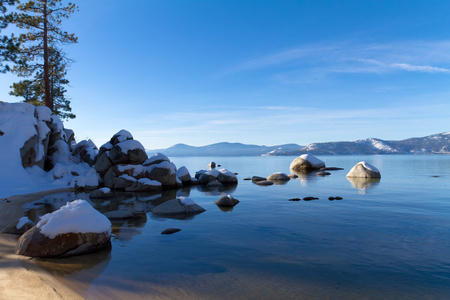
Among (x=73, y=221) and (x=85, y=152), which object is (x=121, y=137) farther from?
(x=73, y=221)

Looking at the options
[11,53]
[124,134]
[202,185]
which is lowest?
[202,185]

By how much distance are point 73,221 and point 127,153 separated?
54.1 ft

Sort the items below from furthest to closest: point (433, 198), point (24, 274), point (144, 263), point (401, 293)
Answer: point (433, 198) → point (144, 263) → point (24, 274) → point (401, 293)

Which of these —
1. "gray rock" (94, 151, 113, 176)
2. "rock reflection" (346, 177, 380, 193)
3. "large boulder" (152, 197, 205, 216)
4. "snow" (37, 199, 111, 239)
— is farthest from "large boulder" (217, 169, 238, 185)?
"snow" (37, 199, 111, 239)

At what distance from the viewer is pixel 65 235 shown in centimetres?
756

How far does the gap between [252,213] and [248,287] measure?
308 inches

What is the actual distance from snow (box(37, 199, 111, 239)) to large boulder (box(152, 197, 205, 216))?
16.4 feet

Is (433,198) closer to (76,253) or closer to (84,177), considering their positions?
(76,253)

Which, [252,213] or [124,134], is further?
[124,134]

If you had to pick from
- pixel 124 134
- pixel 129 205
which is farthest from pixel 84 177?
pixel 129 205

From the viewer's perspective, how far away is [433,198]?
17.2 meters

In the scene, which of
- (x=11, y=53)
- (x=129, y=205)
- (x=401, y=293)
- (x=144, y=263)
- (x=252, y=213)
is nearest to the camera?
(x=401, y=293)

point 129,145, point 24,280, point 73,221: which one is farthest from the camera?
point 129,145

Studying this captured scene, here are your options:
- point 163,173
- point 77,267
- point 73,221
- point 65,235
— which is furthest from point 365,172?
point 77,267
